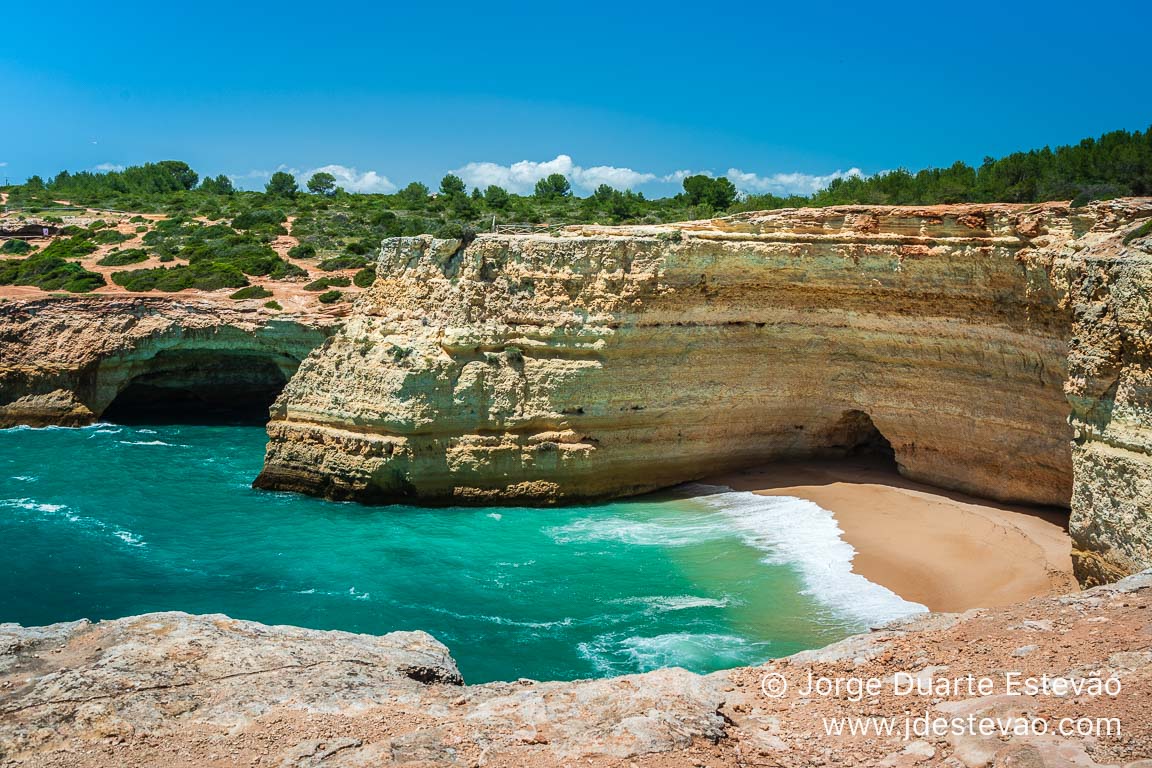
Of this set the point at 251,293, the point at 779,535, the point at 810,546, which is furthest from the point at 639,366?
the point at 251,293

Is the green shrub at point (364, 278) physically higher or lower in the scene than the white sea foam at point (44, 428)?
higher

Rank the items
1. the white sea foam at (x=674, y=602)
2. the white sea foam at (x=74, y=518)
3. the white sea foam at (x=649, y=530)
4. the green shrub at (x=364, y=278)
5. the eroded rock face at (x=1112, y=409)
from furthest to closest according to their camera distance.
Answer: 1. the green shrub at (x=364, y=278)
2. the white sea foam at (x=74, y=518)
3. the white sea foam at (x=649, y=530)
4. the white sea foam at (x=674, y=602)
5. the eroded rock face at (x=1112, y=409)

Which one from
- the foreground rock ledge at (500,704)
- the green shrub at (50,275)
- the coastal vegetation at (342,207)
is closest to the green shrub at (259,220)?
the coastal vegetation at (342,207)

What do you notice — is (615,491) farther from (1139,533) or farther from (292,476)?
(1139,533)

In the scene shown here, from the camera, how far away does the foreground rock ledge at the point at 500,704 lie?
5535mm

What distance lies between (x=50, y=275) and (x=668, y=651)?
30.1 metres

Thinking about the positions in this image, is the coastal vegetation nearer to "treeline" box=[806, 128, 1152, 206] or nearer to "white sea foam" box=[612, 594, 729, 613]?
"treeline" box=[806, 128, 1152, 206]

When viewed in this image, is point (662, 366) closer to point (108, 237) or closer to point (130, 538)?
point (130, 538)

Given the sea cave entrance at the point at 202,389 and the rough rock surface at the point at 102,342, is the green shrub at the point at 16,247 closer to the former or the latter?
the rough rock surface at the point at 102,342

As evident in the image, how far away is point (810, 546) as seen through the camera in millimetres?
15883

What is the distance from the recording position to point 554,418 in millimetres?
18922

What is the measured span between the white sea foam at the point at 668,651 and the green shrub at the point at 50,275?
26.3m

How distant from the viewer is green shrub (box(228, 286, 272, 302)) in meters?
29.8

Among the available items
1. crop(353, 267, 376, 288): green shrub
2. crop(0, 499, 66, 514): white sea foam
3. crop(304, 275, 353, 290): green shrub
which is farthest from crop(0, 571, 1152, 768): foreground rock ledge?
crop(353, 267, 376, 288): green shrub
